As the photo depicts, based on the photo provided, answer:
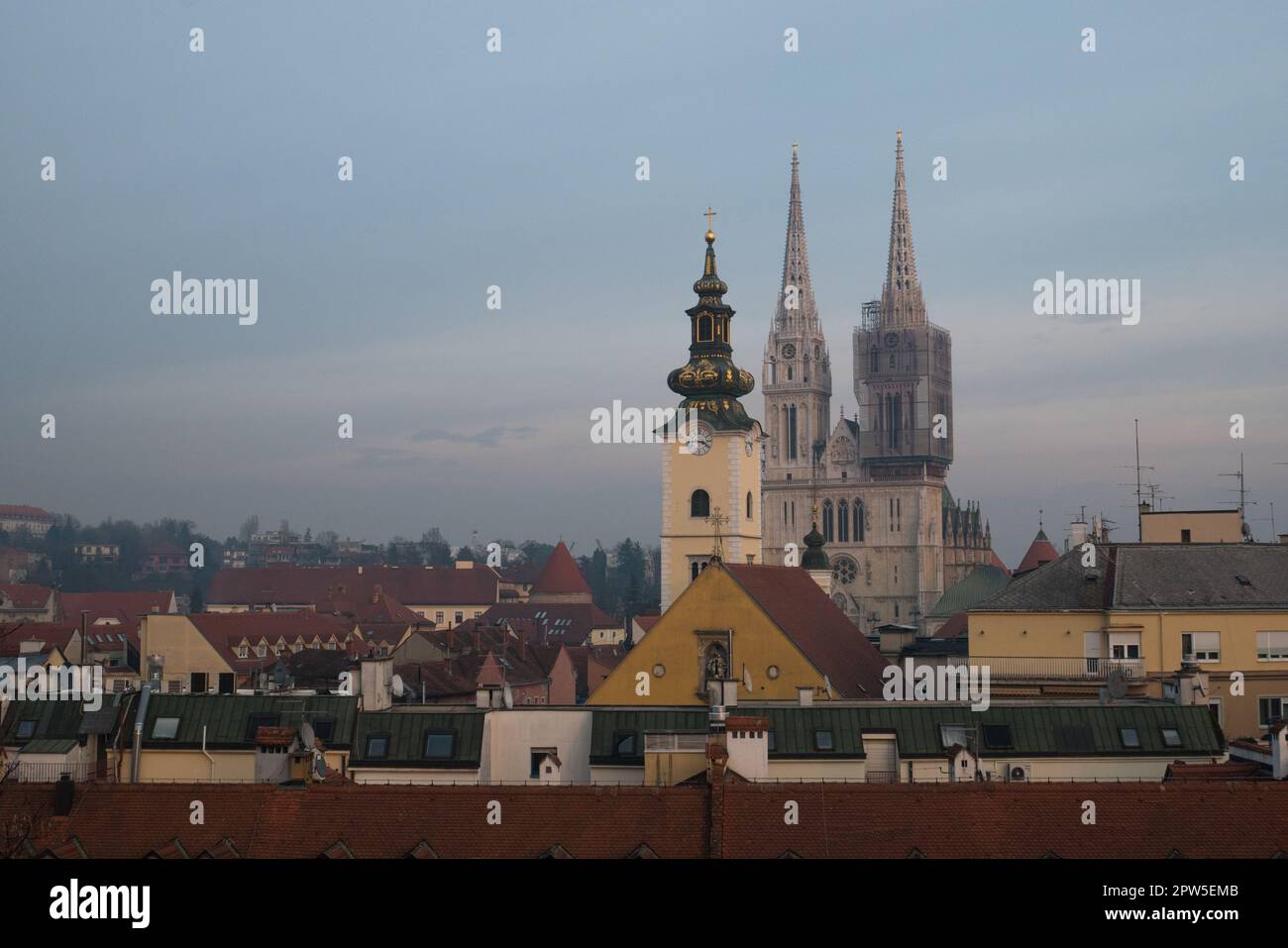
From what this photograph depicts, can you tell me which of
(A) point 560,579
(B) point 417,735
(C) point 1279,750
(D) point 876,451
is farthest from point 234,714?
(D) point 876,451

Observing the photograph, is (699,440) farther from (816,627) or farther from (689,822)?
(689,822)

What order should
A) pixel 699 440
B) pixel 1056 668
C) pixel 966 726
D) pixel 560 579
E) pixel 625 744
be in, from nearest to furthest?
pixel 966 726 → pixel 625 744 → pixel 1056 668 → pixel 699 440 → pixel 560 579

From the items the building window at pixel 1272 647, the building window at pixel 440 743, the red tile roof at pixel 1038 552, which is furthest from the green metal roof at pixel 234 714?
the red tile roof at pixel 1038 552

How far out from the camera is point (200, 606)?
616ft

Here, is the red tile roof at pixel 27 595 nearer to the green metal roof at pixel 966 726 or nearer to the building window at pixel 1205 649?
the building window at pixel 1205 649

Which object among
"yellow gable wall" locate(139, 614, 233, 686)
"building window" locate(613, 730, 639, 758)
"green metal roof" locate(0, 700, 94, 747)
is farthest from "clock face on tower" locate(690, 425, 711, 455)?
"green metal roof" locate(0, 700, 94, 747)

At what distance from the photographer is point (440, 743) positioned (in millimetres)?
37656

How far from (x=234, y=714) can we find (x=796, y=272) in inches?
6028

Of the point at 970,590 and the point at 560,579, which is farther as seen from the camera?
the point at 560,579

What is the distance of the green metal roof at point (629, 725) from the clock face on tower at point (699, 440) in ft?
108

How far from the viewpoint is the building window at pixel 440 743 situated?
37469 mm

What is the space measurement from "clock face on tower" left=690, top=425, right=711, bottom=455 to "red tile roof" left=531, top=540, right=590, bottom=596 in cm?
9821

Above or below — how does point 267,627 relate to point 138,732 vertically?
above
